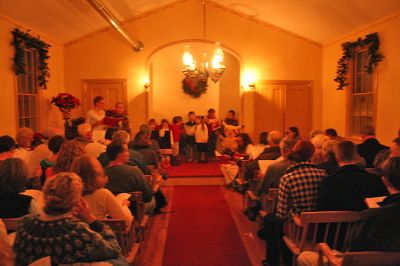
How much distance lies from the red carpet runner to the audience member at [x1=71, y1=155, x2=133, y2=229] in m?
1.30

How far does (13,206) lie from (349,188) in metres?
2.24

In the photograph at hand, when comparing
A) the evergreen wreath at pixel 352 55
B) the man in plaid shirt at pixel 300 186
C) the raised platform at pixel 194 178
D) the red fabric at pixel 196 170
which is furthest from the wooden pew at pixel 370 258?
the red fabric at pixel 196 170

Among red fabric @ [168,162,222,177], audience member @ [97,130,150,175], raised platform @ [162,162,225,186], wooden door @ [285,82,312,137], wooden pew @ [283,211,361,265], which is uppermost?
wooden door @ [285,82,312,137]

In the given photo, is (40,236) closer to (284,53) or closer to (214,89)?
(284,53)

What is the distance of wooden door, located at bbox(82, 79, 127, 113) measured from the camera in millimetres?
9016

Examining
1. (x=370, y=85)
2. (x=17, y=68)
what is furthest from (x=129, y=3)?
(x=370, y=85)

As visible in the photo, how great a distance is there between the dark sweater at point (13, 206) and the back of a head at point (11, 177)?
3 cm

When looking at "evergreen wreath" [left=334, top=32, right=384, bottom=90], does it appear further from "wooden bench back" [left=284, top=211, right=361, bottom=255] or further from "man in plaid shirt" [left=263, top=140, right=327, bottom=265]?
"wooden bench back" [left=284, top=211, right=361, bottom=255]

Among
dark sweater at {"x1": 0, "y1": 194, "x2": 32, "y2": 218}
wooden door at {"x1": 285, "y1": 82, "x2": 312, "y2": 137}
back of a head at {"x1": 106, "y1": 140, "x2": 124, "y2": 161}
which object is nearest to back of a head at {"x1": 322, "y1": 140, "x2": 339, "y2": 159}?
back of a head at {"x1": 106, "y1": 140, "x2": 124, "y2": 161}

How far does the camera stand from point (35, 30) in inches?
281

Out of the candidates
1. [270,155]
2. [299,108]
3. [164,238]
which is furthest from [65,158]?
[299,108]

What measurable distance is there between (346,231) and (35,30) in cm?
662

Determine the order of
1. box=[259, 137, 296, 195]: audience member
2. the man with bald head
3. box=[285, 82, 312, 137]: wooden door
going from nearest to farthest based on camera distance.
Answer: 1. box=[259, 137, 296, 195]: audience member
2. the man with bald head
3. box=[285, 82, 312, 137]: wooden door

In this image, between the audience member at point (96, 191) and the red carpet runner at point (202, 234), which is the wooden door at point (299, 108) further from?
the audience member at point (96, 191)
